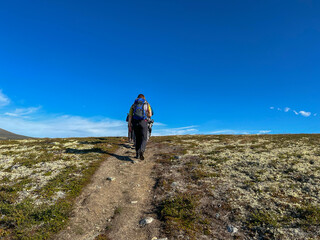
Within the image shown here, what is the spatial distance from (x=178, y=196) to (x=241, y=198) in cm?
300

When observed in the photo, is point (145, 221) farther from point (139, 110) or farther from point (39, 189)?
point (139, 110)

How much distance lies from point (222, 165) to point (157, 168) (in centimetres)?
491

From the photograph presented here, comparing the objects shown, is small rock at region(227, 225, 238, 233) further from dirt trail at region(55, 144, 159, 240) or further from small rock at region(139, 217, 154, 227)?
small rock at region(139, 217, 154, 227)

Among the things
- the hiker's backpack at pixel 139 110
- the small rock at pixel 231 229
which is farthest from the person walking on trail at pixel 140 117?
the small rock at pixel 231 229

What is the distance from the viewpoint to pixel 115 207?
31.0 ft

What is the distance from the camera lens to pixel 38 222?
803 cm

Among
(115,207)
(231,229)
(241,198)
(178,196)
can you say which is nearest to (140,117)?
(178,196)

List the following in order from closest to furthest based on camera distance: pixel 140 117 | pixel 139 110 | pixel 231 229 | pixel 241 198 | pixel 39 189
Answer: pixel 231 229 < pixel 241 198 < pixel 39 189 < pixel 140 117 < pixel 139 110

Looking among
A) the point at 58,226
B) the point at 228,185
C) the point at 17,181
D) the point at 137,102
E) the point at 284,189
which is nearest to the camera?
the point at 58,226

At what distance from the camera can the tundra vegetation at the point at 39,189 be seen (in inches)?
309

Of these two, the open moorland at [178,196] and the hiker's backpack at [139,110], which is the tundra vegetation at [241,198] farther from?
the hiker's backpack at [139,110]

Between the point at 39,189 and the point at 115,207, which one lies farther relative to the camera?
the point at 39,189

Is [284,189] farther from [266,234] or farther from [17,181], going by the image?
[17,181]

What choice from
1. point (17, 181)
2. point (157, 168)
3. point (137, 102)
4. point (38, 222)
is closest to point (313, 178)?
point (157, 168)
